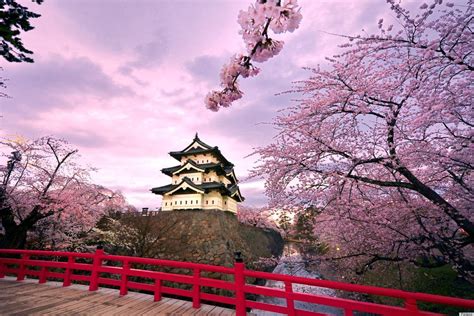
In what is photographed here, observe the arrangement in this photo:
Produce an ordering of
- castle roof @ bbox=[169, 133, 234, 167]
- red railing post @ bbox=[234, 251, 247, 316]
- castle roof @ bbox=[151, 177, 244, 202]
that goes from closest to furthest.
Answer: red railing post @ bbox=[234, 251, 247, 316], castle roof @ bbox=[151, 177, 244, 202], castle roof @ bbox=[169, 133, 234, 167]

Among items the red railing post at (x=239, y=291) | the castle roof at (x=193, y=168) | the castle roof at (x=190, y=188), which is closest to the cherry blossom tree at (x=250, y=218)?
the castle roof at (x=193, y=168)

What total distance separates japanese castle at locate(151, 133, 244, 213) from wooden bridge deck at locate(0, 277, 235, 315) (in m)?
15.9

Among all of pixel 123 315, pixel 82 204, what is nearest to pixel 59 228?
pixel 82 204

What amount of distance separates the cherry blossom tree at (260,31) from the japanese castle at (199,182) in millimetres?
18631

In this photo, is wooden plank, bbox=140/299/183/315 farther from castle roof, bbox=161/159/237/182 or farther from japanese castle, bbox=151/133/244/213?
castle roof, bbox=161/159/237/182

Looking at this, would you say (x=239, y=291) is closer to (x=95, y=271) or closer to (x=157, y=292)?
(x=157, y=292)

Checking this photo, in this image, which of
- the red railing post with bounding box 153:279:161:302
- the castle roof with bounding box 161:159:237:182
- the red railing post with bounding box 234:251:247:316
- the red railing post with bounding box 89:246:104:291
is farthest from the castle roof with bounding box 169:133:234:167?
the red railing post with bounding box 234:251:247:316

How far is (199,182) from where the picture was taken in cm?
2380

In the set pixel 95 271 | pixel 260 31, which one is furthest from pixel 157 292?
pixel 260 31

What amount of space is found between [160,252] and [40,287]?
1142 cm

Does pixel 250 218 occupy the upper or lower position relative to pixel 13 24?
lower

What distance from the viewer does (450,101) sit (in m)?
3.95

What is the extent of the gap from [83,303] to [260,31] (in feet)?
19.1

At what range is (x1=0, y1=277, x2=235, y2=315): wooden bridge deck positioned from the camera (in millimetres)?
3934
